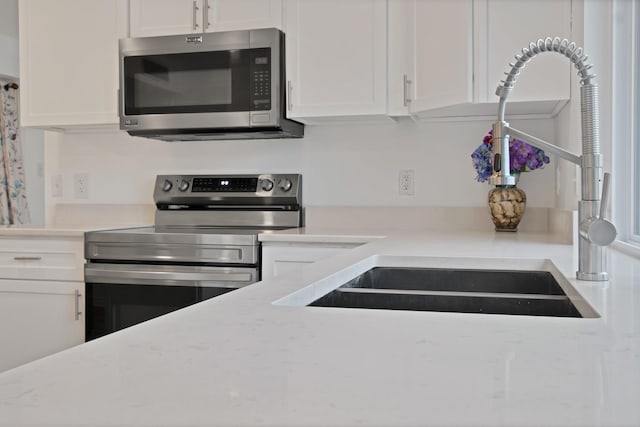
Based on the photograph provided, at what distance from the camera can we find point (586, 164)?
3.80 ft

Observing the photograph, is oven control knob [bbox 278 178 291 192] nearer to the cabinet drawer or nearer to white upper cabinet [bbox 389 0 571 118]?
white upper cabinet [bbox 389 0 571 118]

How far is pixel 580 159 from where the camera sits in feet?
3.83

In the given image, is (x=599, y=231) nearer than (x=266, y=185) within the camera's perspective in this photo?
Yes

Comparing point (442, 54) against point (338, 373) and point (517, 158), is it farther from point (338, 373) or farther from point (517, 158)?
point (338, 373)

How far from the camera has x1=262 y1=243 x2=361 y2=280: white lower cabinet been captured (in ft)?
7.52

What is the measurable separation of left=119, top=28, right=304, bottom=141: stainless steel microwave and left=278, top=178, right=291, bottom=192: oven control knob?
0.22m

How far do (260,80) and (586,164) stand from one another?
1.64 metres

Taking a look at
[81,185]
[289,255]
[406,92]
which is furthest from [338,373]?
[81,185]

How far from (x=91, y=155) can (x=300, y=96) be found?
1.26 meters

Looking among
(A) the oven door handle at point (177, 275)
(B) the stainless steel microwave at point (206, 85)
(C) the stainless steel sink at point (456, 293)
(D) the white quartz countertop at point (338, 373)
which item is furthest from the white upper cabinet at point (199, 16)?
(D) the white quartz countertop at point (338, 373)

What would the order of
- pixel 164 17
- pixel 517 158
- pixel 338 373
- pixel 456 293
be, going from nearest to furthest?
pixel 338 373
pixel 456 293
pixel 517 158
pixel 164 17

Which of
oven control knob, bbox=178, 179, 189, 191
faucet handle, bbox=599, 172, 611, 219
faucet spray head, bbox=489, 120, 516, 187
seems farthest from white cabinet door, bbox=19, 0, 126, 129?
faucet handle, bbox=599, 172, 611, 219

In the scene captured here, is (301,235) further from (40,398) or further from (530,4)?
(40,398)

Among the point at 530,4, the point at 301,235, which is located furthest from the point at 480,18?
the point at 301,235
